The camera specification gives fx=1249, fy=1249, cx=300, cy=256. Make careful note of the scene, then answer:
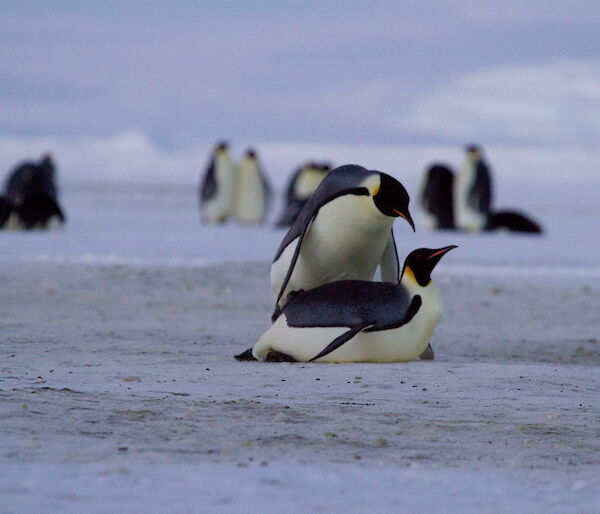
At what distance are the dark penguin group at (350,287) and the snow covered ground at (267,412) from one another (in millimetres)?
158

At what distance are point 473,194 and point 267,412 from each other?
52.7 ft

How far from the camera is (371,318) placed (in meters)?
4.86

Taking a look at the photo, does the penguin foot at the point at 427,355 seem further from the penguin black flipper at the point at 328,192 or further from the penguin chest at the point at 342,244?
the penguin black flipper at the point at 328,192

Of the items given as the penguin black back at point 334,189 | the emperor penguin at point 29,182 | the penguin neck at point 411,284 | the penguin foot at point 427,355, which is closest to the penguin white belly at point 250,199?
the emperor penguin at point 29,182

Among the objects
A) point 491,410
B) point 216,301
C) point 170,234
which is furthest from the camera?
point 170,234

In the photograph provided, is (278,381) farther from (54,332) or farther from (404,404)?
(54,332)

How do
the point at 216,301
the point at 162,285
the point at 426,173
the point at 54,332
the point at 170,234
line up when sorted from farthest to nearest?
the point at 426,173, the point at 170,234, the point at 162,285, the point at 216,301, the point at 54,332

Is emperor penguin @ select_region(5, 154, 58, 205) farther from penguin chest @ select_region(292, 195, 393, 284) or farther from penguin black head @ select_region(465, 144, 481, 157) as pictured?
penguin chest @ select_region(292, 195, 393, 284)

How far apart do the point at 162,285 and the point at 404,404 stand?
16.9 ft

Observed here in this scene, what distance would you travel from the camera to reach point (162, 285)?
8.96 meters

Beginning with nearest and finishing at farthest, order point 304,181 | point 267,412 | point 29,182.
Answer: point 267,412, point 29,182, point 304,181

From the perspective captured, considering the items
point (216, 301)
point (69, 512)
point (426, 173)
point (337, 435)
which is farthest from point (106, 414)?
point (426, 173)

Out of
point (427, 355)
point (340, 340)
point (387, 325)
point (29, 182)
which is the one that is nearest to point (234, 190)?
point (29, 182)

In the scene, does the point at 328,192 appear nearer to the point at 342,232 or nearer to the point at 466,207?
the point at 342,232
